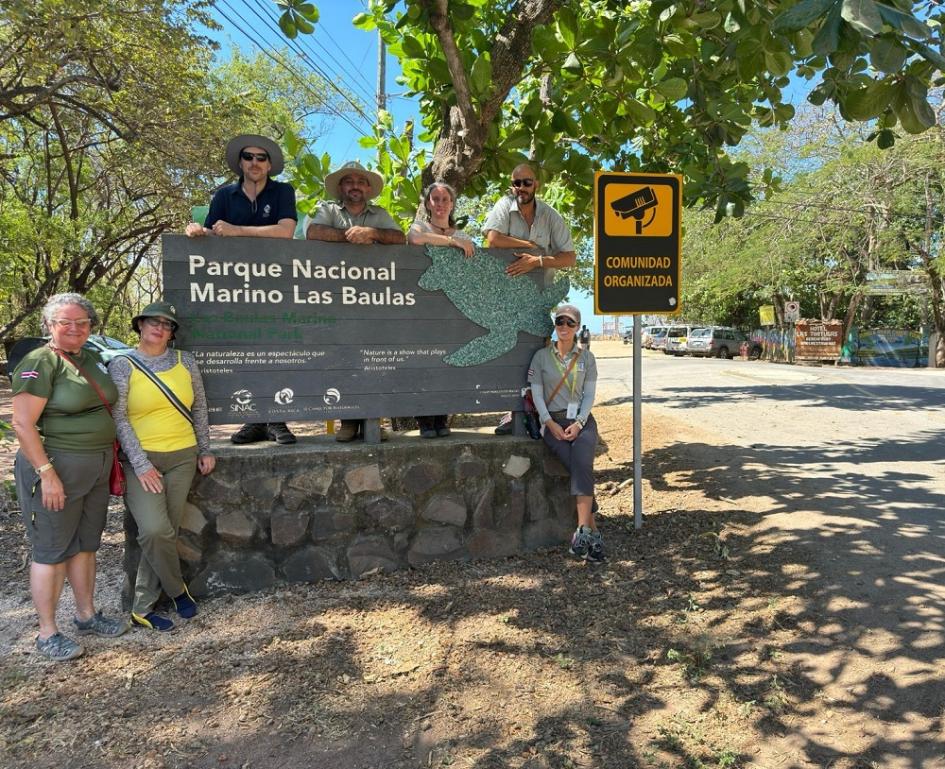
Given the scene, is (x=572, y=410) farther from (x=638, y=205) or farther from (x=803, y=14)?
(x=803, y=14)

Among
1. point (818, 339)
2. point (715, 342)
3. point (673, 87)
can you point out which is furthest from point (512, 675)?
point (715, 342)

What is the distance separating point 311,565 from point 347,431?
34.7 inches

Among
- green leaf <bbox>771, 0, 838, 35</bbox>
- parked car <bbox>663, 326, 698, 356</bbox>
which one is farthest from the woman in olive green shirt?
parked car <bbox>663, 326, 698, 356</bbox>

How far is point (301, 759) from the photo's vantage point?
8.27 feet

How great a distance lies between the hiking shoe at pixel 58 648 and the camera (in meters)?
3.21

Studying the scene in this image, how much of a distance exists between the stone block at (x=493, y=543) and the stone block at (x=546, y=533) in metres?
0.07

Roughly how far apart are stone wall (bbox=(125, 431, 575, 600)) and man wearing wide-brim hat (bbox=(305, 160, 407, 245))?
1337 millimetres

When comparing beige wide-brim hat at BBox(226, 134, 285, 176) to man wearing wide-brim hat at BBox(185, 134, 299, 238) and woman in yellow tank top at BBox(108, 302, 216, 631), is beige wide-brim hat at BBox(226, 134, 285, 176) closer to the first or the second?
man wearing wide-brim hat at BBox(185, 134, 299, 238)

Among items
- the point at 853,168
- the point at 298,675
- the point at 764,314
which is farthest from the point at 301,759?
the point at 764,314

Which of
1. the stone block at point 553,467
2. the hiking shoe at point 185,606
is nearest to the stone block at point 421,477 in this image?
the stone block at point 553,467

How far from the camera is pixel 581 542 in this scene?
432cm

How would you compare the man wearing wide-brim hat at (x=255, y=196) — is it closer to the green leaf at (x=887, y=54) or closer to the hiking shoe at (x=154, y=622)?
the hiking shoe at (x=154, y=622)

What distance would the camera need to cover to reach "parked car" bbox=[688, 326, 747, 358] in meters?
36.8

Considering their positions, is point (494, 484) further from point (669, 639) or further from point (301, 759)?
point (301, 759)
